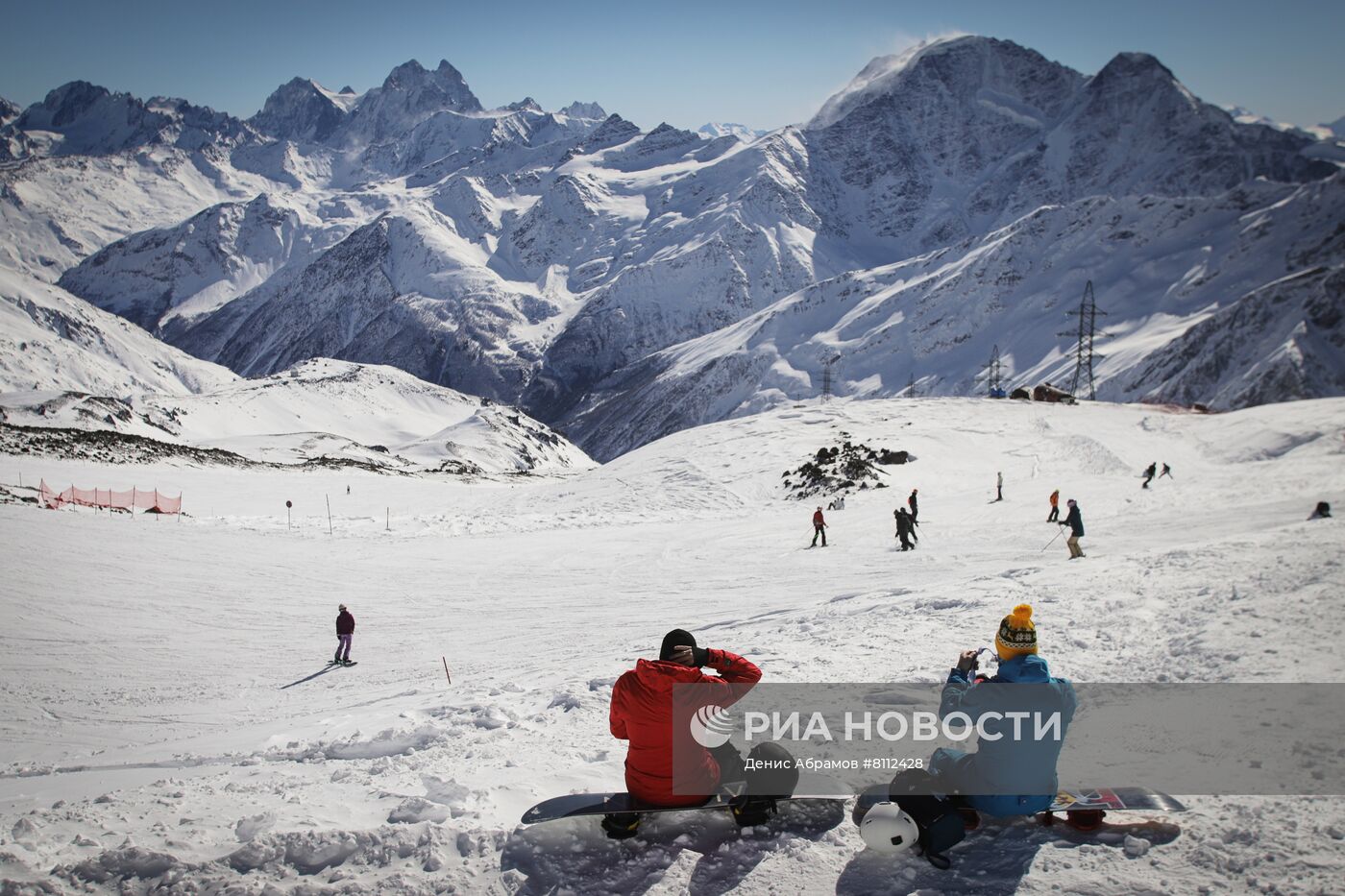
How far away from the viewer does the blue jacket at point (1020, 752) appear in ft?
16.8

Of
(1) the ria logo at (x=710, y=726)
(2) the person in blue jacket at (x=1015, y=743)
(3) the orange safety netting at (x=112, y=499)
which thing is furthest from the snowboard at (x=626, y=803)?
(3) the orange safety netting at (x=112, y=499)

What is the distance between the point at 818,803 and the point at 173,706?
13.3m

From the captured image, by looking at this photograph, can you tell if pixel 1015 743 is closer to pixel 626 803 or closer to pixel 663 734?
pixel 663 734

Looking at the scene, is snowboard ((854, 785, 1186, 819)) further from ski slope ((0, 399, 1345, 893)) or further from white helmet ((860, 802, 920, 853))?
white helmet ((860, 802, 920, 853))

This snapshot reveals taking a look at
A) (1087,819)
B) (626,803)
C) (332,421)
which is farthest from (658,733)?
(332,421)

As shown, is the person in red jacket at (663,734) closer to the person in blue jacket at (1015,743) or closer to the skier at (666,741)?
the skier at (666,741)

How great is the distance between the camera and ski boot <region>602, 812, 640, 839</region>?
17.7 feet

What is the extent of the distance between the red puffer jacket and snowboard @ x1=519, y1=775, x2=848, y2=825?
63mm

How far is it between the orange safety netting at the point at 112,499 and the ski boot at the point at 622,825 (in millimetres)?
33744

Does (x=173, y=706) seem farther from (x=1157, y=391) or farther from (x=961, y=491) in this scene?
(x=1157, y=391)

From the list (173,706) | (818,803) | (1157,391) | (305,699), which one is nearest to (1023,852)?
(818,803)

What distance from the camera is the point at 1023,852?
5.00 metres

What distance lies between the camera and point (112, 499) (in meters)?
34.2

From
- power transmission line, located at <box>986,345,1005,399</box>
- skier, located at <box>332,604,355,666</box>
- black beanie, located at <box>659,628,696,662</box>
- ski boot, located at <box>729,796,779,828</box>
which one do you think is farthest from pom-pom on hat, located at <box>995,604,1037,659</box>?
power transmission line, located at <box>986,345,1005,399</box>
